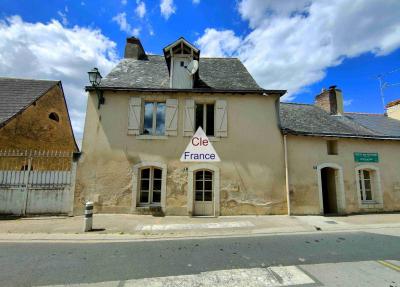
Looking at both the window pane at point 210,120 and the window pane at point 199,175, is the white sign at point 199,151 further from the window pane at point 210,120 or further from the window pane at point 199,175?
the window pane at point 199,175

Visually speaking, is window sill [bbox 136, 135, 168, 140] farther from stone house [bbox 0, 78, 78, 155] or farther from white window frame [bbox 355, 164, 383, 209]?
white window frame [bbox 355, 164, 383, 209]

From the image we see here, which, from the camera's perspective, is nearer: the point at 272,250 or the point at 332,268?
the point at 332,268

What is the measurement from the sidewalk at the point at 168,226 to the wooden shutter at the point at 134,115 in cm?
321

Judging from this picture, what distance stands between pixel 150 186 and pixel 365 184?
368 inches

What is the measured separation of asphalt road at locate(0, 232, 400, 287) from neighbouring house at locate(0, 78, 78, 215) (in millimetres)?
3461

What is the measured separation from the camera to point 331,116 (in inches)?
485

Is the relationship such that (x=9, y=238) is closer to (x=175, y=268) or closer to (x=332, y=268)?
(x=175, y=268)

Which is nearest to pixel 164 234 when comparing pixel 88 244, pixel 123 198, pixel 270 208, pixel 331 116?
Answer: pixel 88 244

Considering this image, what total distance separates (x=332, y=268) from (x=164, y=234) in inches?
156

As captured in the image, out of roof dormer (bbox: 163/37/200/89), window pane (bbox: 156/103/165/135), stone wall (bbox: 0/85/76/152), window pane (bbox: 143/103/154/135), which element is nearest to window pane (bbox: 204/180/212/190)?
window pane (bbox: 156/103/165/135)

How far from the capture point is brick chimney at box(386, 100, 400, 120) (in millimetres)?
14047

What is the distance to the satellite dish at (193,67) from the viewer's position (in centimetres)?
947

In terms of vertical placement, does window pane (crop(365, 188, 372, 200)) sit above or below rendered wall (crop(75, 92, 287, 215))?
below

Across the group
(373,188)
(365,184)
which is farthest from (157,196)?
(373,188)
